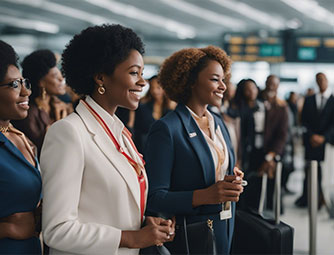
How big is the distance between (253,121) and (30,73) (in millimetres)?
2855

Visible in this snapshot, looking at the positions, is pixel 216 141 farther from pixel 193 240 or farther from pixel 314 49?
pixel 314 49

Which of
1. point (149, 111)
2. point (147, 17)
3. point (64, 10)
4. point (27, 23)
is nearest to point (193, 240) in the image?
point (149, 111)

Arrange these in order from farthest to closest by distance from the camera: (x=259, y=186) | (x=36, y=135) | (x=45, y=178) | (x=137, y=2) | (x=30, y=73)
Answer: (x=137, y=2), (x=259, y=186), (x=30, y=73), (x=36, y=135), (x=45, y=178)

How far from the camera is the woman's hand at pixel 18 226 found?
4.59 ft

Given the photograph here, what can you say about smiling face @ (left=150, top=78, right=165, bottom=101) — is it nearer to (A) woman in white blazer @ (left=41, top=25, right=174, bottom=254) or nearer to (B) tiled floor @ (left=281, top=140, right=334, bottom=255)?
(B) tiled floor @ (left=281, top=140, right=334, bottom=255)

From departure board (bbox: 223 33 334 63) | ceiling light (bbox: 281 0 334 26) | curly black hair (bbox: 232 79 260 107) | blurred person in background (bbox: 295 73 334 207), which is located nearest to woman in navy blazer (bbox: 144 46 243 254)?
curly black hair (bbox: 232 79 260 107)

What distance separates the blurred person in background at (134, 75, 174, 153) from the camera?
4.99m

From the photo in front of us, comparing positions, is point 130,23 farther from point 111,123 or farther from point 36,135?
point 111,123

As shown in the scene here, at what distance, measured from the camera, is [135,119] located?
16.6 feet

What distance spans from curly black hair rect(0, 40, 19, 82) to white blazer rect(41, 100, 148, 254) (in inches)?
14.5

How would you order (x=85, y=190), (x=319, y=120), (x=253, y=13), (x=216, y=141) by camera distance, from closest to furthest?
(x=85, y=190)
(x=216, y=141)
(x=319, y=120)
(x=253, y=13)

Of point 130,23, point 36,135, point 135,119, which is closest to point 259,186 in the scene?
point 135,119

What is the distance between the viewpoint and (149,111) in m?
5.13

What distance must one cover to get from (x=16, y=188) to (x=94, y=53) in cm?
55
